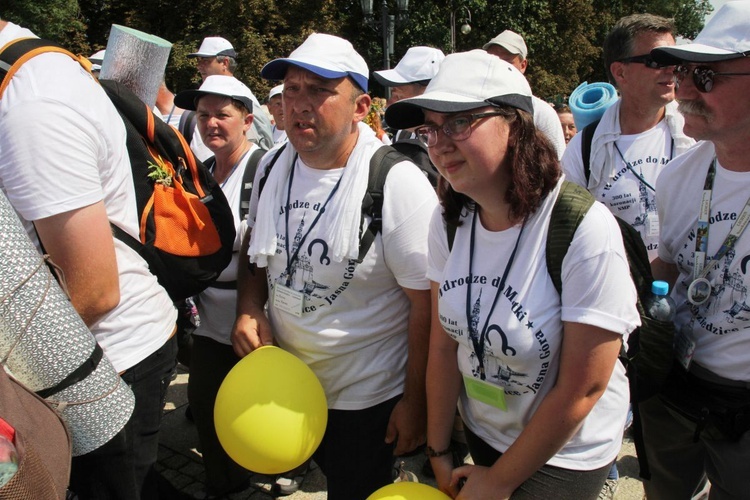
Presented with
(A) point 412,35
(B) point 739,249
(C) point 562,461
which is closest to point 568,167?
(B) point 739,249

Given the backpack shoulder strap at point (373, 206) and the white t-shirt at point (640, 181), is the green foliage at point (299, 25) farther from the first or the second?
the backpack shoulder strap at point (373, 206)

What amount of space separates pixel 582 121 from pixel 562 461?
263cm

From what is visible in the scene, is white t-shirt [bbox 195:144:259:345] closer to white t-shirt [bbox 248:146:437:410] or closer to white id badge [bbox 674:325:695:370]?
white t-shirt [bbox 248:146:437:410]

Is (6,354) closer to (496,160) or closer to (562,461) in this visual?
(496,160)

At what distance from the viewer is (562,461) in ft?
5.49

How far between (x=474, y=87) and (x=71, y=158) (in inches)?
43.2

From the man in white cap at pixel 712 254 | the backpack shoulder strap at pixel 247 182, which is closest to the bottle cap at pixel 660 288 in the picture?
the man in white cap at pixel 712 254

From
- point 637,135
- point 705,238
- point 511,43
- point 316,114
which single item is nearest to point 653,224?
point 637,135

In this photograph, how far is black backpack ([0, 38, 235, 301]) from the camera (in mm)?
2012

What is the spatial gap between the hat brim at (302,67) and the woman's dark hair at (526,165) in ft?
2.33

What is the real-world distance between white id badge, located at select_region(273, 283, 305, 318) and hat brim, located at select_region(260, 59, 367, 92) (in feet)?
2.51

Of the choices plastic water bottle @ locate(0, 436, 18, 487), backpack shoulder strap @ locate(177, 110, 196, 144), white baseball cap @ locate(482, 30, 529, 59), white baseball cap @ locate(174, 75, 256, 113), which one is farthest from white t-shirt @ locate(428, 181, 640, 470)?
white baseball cap @ locate(482, 30, 529, 59)

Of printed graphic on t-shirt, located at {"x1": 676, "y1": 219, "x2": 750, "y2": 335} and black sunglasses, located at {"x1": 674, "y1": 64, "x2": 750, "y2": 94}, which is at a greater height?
black sunglasses, located at {"x1": 674, "y1": 64, "x2": 750, "y2": 94}

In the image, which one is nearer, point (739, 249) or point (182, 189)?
point (739, 249)
